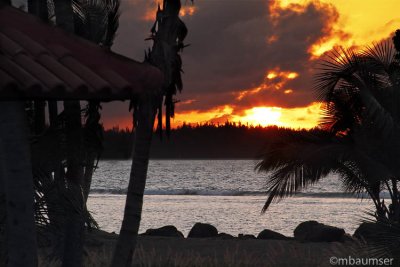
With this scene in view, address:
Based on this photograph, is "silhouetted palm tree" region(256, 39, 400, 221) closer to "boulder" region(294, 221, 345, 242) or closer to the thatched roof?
"boulder" region(294, 221, 345, 242)

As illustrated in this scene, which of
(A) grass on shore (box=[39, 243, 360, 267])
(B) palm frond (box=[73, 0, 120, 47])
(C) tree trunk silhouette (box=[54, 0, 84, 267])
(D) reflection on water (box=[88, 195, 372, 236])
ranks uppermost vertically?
(B) palm frond (box=[73, 0, 120, 47])

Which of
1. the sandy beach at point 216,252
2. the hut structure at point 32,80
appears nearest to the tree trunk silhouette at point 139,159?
the sandy beach at point 216,252

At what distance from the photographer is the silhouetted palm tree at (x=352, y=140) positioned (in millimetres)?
15695

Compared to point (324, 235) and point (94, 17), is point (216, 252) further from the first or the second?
point (94, 17)

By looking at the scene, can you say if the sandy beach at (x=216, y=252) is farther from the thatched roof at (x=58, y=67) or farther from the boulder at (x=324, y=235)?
the thatched roof at (x=58, y=67)

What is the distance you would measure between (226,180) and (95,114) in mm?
103230

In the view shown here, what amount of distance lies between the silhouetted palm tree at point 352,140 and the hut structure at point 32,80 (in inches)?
396

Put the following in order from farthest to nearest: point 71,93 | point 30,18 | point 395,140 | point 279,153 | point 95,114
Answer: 1. point 279,153
2. point 395,140
3. point 95,114
4. point 30,18
5. point 71,93

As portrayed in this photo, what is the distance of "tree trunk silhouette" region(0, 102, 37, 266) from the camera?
5949 mm

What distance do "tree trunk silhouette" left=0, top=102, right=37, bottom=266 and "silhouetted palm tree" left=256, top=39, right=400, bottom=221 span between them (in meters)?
10.2

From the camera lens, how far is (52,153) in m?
9.97

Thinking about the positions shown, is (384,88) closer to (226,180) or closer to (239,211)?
(239,211)

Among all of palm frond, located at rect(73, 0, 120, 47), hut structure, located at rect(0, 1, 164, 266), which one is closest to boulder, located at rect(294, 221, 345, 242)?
palm frond, located at rect(73, 0, 120, 47)

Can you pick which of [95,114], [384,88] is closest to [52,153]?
[95,114]
